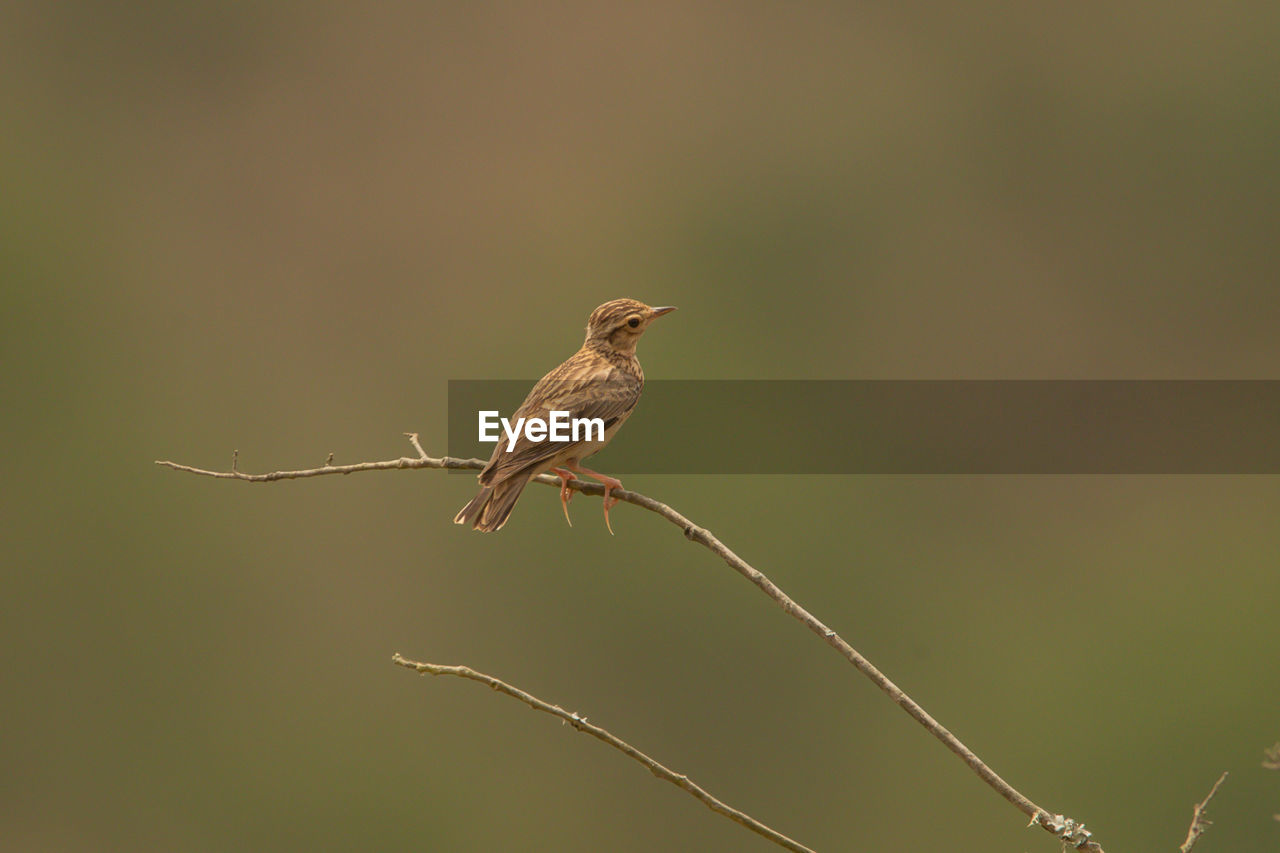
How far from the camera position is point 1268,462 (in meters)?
25.5

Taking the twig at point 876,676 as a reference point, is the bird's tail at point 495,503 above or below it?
above

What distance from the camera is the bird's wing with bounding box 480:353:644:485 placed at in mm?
3818

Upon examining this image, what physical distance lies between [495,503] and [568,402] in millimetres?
482

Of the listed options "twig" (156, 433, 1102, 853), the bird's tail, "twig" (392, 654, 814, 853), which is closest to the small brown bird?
the bird's tail

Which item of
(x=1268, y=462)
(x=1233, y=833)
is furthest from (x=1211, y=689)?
(x=1268, y=462)

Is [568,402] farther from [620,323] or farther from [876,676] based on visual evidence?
[876,676]

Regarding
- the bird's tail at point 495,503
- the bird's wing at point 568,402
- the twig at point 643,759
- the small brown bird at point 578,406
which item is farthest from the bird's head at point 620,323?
the twig at point 643,759

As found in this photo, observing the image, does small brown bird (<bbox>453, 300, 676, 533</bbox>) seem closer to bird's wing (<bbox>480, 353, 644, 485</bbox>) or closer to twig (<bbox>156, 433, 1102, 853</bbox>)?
bird's wing (<bbox>480, 353, 644, 485</bbox>)

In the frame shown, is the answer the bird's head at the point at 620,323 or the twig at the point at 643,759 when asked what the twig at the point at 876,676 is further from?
the bird's head at the point at 620,323

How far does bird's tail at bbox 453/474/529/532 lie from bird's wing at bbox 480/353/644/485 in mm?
50

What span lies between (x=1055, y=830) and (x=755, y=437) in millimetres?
19270

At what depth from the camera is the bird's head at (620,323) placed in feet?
14.5

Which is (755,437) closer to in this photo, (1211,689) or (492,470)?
(1211,689)

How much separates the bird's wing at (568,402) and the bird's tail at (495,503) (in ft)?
0.16
